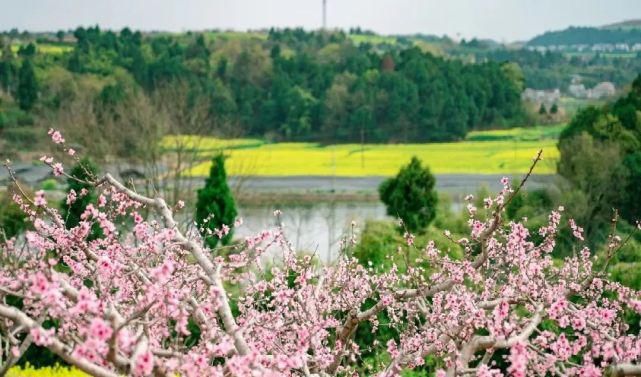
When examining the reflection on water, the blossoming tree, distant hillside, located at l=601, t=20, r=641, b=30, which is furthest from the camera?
distant hillside, located at l=601, t=20, r=641, b=30

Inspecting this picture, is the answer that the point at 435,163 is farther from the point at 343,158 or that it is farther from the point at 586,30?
the point at 586,30

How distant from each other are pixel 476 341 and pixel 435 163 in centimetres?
4033

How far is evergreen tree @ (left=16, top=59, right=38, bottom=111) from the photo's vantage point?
42656mm

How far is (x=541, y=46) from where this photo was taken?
327 feet

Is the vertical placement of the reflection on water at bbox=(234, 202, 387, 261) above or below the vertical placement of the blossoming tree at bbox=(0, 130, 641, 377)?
below

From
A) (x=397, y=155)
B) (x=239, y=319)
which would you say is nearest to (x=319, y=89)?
(x=397, y=155)

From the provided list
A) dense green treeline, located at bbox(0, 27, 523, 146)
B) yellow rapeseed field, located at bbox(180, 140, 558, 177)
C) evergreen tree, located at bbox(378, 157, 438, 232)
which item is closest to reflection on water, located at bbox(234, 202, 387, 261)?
evergreen tree, located at bbox(378, 157, 438, 232)

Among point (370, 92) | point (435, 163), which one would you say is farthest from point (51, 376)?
point (370, 92)

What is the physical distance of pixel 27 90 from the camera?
142ft

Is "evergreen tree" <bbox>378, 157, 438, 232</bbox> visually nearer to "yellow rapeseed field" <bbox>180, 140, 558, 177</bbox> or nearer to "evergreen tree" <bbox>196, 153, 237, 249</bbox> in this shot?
"evergreen tree" <bbox>196, 153, 237, 249</bbox>

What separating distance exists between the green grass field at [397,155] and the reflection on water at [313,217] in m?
5.41

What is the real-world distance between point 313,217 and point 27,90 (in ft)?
60.0

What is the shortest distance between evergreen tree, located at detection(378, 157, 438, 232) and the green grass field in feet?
56.8

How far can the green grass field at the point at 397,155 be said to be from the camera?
138ft
